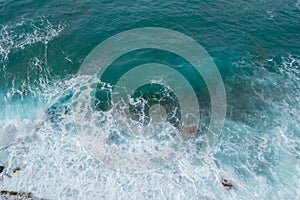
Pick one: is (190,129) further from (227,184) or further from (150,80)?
(150,80)

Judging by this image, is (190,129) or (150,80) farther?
(150,80)

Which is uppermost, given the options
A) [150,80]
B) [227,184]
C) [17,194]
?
[150,80]

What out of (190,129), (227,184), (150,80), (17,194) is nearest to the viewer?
(17,194)

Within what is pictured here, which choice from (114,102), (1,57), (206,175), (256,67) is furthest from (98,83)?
(256,67)

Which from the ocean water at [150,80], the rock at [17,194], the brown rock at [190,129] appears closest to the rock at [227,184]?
the ocean water at [150,80]

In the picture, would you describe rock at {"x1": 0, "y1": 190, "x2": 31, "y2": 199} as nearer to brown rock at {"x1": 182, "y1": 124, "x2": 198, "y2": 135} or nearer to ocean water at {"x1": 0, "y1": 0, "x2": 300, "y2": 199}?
ocean water at {"x1": 0, "y1": 0, "x2": 300, "y2": 199}

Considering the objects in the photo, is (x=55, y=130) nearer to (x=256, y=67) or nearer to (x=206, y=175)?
(x=206, y=175)

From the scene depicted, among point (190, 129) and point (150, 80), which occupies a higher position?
point (150, 80)

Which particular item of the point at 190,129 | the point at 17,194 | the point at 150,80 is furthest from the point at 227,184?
the point at 17,194

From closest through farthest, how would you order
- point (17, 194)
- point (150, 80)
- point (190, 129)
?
1. point (17, 194)
2. point (190, 129)
3. point (150, 80)
